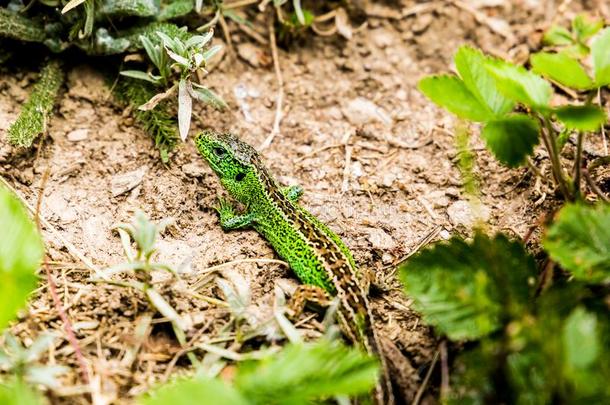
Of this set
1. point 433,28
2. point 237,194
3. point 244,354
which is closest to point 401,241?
point 237,194

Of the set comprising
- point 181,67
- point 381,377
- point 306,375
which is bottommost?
point 381,377

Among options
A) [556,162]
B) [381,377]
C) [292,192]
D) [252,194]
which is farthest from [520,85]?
[252,194]

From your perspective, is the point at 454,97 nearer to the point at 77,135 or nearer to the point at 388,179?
the point at 388,179

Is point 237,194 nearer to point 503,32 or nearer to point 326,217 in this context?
point 326,217

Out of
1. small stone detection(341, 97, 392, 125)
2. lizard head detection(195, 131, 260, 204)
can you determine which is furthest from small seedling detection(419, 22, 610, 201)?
small stone detection(341, 97, 392, 125)

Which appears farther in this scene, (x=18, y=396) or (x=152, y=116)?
(x=152, y=116)

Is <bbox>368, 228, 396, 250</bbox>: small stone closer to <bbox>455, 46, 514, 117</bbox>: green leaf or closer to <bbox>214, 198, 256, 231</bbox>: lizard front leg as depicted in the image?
<bbox>214, 198, 256, 231</bbox>: lizard front leg
